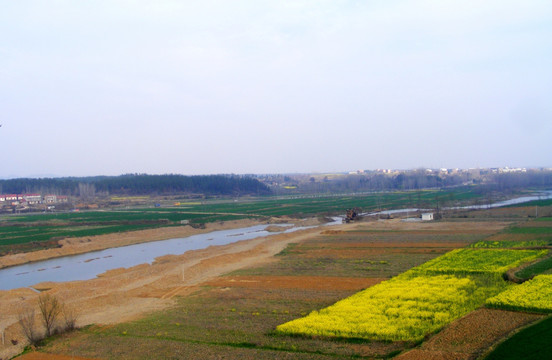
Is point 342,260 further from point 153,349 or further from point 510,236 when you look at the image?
point 153,349

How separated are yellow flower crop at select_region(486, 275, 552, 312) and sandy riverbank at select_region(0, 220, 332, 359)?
14.3 m

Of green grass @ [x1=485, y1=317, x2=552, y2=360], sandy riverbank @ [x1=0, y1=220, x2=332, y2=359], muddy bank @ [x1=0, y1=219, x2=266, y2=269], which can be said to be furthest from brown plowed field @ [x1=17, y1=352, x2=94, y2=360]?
muddy bank @ [x1=0, y1=219, x2=266, y2=269]

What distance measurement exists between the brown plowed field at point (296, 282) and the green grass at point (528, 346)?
32.3 feet

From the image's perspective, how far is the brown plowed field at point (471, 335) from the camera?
12.4m

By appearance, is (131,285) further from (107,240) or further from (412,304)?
(107,240)

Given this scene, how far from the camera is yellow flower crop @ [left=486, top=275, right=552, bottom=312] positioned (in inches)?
629

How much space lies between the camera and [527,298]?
55.9 feet

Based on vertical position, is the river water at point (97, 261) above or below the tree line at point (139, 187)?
below

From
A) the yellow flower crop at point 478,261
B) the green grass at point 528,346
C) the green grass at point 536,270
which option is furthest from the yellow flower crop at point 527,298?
the yellow flower crop at point 478,261

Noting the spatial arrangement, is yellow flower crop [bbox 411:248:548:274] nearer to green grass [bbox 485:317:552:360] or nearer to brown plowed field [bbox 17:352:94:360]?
green grass [bbox 485:317:552:360]

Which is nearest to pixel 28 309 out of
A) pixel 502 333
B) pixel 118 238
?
pixel 502 333

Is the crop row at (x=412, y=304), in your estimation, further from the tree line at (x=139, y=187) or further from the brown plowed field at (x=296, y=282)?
the tree line at (x=139, y=187)

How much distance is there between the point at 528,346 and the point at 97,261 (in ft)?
115

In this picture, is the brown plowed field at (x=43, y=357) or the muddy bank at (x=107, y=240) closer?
the brown plowed field at (x=43, y=357)
